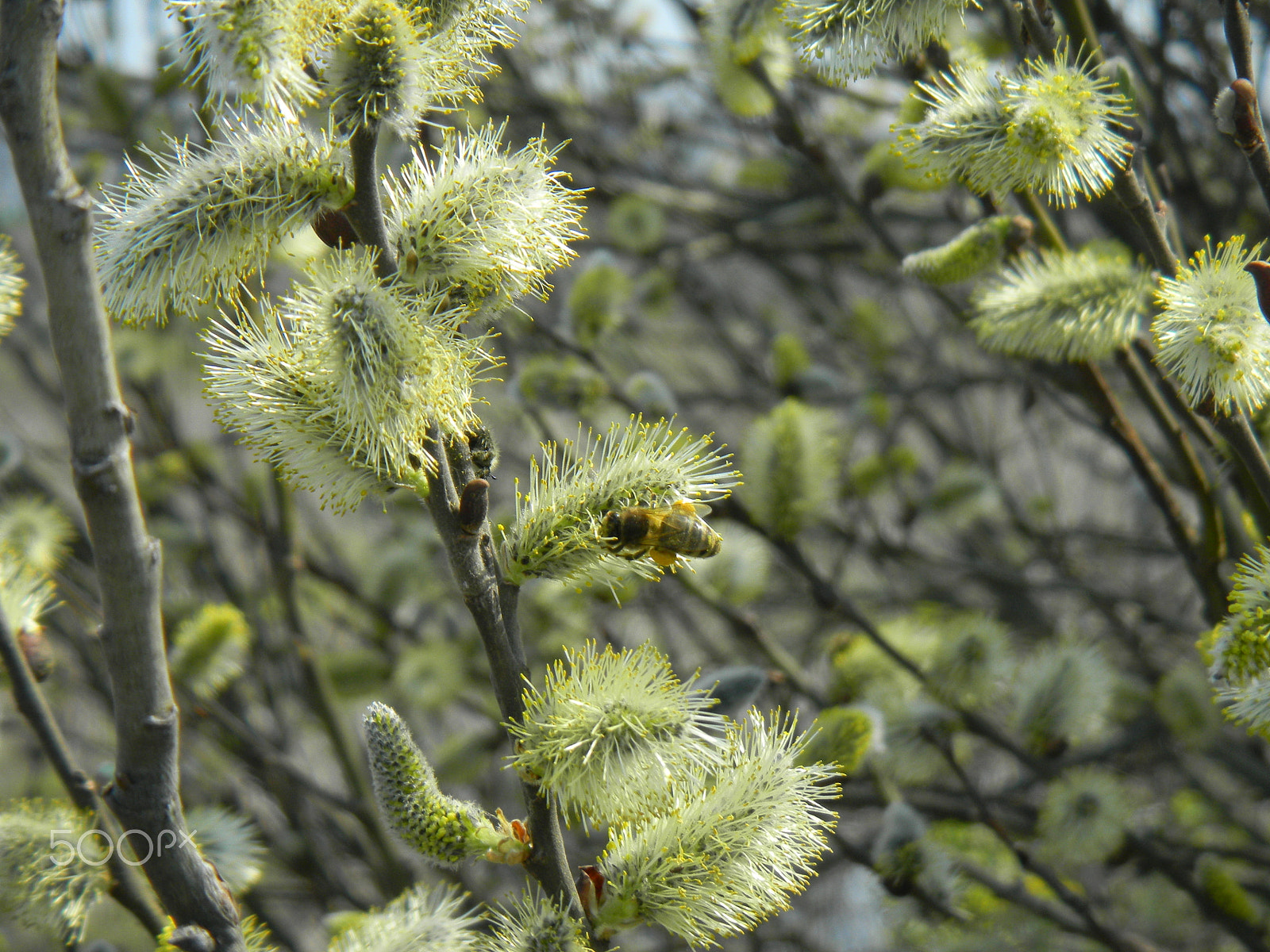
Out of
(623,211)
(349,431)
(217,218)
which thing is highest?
(623,211)

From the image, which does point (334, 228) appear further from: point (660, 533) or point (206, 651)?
point (206, 651)

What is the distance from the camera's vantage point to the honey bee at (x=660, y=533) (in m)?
1.03

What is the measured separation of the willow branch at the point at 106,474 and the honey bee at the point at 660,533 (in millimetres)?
447

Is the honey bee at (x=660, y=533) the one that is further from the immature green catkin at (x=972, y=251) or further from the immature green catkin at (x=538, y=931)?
the immature green catkin at (x=972, y=251)

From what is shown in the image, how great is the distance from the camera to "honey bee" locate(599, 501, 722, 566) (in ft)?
3.37

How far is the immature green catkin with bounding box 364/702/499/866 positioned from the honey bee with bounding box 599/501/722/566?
0.30 meters

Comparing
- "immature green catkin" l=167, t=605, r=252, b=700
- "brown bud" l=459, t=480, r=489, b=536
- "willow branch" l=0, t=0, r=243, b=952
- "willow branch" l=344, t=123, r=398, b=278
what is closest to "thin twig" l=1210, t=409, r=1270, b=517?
"brown bud" l=459, t=480, r=489, b=536

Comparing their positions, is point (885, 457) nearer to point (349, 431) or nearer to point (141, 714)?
point (349, 431)

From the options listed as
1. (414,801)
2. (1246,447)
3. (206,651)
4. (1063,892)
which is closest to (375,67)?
(414,801)

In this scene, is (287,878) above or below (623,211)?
below

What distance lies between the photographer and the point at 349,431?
3.10ft

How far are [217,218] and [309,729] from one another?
2.95 m

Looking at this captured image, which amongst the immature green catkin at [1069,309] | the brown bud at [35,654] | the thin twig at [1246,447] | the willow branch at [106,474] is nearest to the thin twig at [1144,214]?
the immature green catkin at [1069,309]

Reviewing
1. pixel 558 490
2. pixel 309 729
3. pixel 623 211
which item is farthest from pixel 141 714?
pixel 309 729
